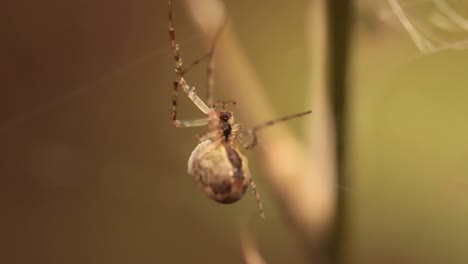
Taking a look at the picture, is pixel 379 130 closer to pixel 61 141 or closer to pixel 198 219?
pixel 198 219

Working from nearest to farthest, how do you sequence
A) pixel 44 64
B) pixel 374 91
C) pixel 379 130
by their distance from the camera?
1. pixel 374 91
2. pixel 379 130
3. pixel 44 64

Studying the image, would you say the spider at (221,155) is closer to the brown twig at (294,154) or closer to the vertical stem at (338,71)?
the brown twig at (294,154)

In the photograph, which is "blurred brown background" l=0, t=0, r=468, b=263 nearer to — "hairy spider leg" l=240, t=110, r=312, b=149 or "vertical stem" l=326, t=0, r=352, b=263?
"hairy spider leg" l=240, t=110, r=312, b=149

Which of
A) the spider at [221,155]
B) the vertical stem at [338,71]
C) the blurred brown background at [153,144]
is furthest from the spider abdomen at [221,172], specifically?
the blurred brown background at [153,144]

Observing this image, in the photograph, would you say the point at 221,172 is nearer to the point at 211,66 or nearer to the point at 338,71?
the point at 211,66

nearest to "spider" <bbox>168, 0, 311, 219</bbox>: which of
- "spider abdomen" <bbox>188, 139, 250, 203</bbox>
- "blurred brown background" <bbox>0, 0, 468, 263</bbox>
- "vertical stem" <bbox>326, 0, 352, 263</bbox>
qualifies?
"spider abdomen" <bbox>188, 139, 250, 203</bbox>

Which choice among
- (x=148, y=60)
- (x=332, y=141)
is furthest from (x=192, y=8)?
(x=148, y=60)
